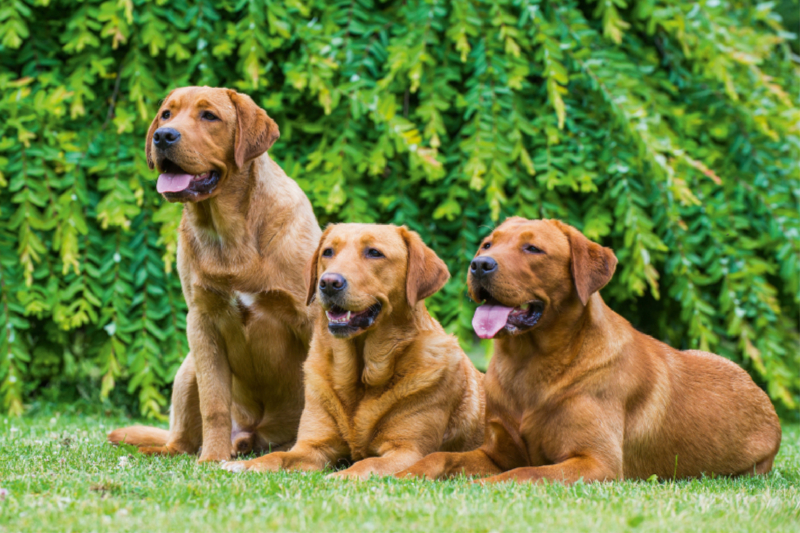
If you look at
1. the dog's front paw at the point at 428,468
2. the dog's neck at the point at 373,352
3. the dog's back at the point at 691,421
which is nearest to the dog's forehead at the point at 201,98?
the dog's neck at the point at 373,352

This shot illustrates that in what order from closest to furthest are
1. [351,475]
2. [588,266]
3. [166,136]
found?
[351,475]
[588,266]
[166,136]

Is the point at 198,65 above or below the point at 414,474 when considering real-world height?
above

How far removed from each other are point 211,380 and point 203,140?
1358 mm

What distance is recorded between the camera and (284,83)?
20.8 ft

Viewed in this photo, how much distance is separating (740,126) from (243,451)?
489cm

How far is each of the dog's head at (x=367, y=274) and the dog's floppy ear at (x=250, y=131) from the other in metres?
0.62

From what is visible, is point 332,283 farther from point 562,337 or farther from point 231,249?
point 562,337

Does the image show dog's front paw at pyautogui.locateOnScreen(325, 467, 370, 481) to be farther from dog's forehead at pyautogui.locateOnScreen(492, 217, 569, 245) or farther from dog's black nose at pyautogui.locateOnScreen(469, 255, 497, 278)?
dog's forehead at pyautogui.locateOnScreen(492, 217, 569, 245)

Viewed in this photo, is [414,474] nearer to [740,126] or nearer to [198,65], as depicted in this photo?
[198,65]

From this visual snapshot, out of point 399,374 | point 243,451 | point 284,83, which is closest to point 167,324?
point 243,451

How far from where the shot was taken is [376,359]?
4.41 meters

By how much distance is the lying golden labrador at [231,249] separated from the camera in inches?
178

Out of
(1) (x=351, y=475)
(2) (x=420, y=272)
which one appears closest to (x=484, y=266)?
(2) (x=420, y=272)

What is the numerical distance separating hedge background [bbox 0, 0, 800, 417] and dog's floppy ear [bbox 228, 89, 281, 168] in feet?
4.14
